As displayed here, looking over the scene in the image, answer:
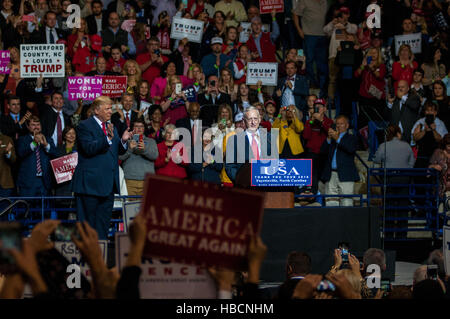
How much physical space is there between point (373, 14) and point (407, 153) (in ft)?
14.5

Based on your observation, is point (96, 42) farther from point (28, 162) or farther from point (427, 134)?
point (427, 134)

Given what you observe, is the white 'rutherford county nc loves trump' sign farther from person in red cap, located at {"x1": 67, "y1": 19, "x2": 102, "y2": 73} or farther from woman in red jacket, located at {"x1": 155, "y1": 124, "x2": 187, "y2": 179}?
woman in red jacket, located at {"x1": 155, "y1": 124, "x2": 187, "y2": 179}

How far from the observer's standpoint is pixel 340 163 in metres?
12.0

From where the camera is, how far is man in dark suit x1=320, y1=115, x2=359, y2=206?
1194 centimetres

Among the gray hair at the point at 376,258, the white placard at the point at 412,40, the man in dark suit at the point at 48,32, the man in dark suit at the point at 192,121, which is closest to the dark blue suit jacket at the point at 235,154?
the man in dark suit at the point at 192,121

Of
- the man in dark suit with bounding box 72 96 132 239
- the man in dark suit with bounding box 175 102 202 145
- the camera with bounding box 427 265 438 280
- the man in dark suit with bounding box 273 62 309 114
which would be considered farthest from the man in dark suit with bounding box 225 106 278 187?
the camera with bounding box 427 265 438 280

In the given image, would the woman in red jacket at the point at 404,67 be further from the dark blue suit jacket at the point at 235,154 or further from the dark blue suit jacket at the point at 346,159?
the dark blue suit jacket at the point at 235,154

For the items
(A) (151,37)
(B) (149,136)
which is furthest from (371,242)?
(A) (151,37)

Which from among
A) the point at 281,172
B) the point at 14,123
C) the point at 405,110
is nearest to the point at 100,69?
the point at 14,123

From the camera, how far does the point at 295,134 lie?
41.1 ft

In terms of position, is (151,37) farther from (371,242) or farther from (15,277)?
(15,277)

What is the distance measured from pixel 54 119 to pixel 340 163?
4.45 m

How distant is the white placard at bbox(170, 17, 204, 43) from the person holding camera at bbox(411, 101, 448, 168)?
14.3ft

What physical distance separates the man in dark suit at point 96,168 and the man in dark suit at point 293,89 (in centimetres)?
558
